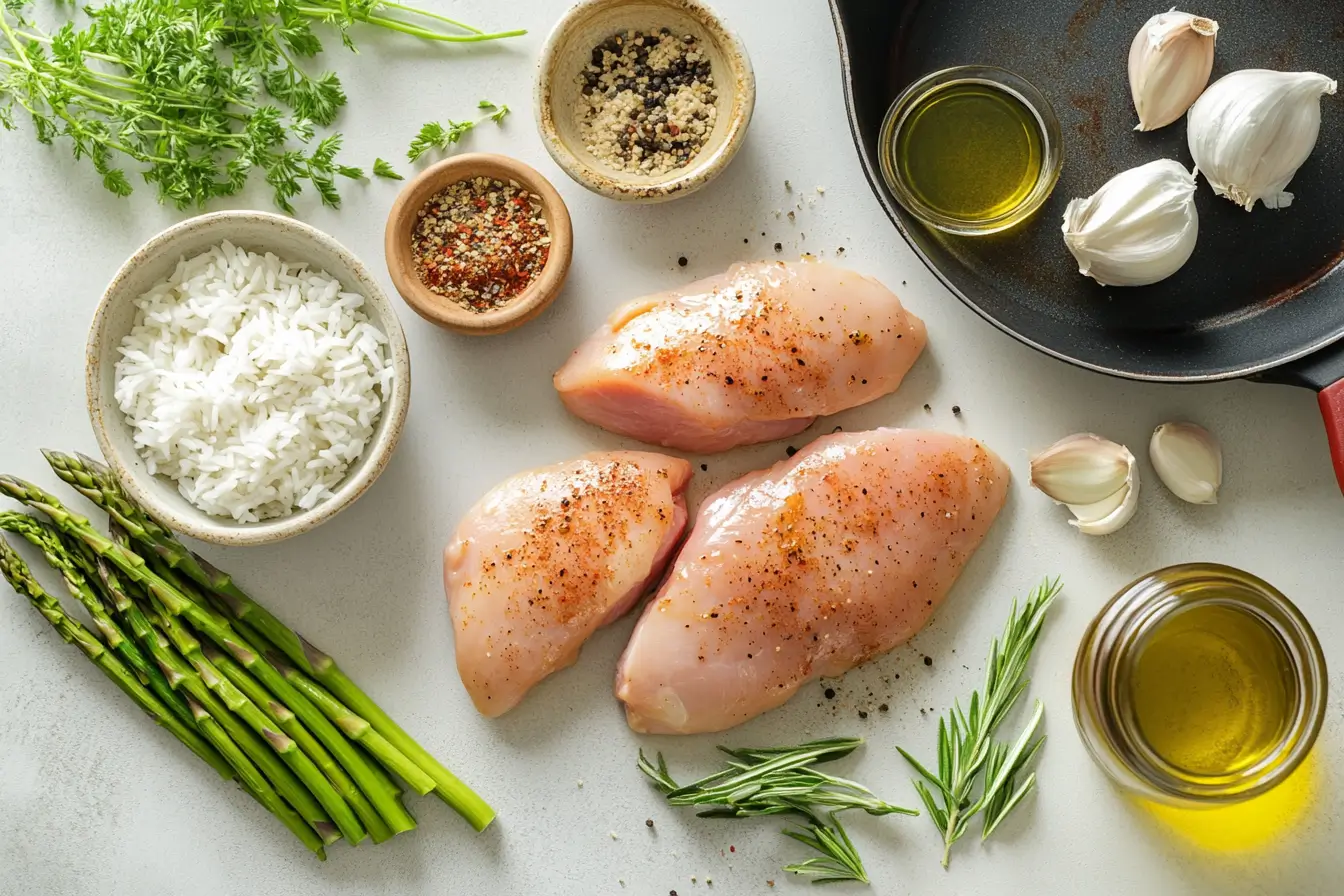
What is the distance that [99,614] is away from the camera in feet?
6.56

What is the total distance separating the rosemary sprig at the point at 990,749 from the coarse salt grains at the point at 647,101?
1123 millimetres

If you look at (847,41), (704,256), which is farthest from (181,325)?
(847,41)

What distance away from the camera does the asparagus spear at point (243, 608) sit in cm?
202

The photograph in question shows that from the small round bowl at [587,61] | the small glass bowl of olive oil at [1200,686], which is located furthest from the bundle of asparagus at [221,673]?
the small glass bowl of olive oil at [1200,686]

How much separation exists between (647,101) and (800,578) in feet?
3.17

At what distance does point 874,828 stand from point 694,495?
29.7 inches

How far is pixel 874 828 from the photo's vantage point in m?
2.09

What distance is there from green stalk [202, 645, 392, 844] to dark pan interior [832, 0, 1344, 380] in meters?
1.51

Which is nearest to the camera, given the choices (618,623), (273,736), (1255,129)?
(1255,129)

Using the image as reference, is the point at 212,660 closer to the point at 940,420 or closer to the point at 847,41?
the point at 940,420

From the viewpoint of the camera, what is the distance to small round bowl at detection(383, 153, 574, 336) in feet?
6.37

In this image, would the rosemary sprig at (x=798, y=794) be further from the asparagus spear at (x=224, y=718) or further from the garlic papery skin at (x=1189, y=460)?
the garlic papery skin at (x=1189, y=460)

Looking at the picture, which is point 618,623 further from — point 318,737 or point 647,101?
point 647,101

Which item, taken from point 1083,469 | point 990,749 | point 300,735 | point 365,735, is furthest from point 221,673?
→ point 1083,469
